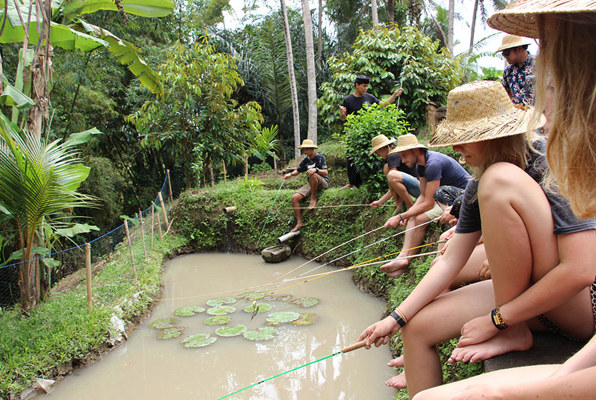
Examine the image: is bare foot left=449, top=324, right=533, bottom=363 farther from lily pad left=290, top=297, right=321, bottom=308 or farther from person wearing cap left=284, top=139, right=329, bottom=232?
person wearing cap left=284, top=139, right=329, bottom=232

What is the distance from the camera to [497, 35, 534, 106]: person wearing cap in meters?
3.95

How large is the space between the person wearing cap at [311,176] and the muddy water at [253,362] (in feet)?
6.67

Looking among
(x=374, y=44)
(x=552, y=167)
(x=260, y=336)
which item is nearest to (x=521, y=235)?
(x=552, y=167)

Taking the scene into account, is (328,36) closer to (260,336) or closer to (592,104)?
(260,336)

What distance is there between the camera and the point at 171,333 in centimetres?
476

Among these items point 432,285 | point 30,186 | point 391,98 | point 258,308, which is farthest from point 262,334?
point 391,98

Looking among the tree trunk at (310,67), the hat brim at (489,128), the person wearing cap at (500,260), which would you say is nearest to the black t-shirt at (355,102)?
the tree trunk at (310,67)

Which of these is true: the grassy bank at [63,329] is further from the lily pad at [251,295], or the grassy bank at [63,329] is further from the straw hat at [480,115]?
the straw hat at [480,115]

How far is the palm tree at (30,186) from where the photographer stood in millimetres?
3861

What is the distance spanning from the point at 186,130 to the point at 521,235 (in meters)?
9.51

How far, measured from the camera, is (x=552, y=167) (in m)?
0.90

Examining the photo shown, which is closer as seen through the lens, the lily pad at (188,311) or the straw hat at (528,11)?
the straw hat at (528,11)

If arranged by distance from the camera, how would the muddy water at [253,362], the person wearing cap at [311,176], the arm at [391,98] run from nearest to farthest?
the muddy water at [253,362] < the arm at [391,98] < the person wearing cap at [311,176]

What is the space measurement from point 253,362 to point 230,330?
0.75 m
